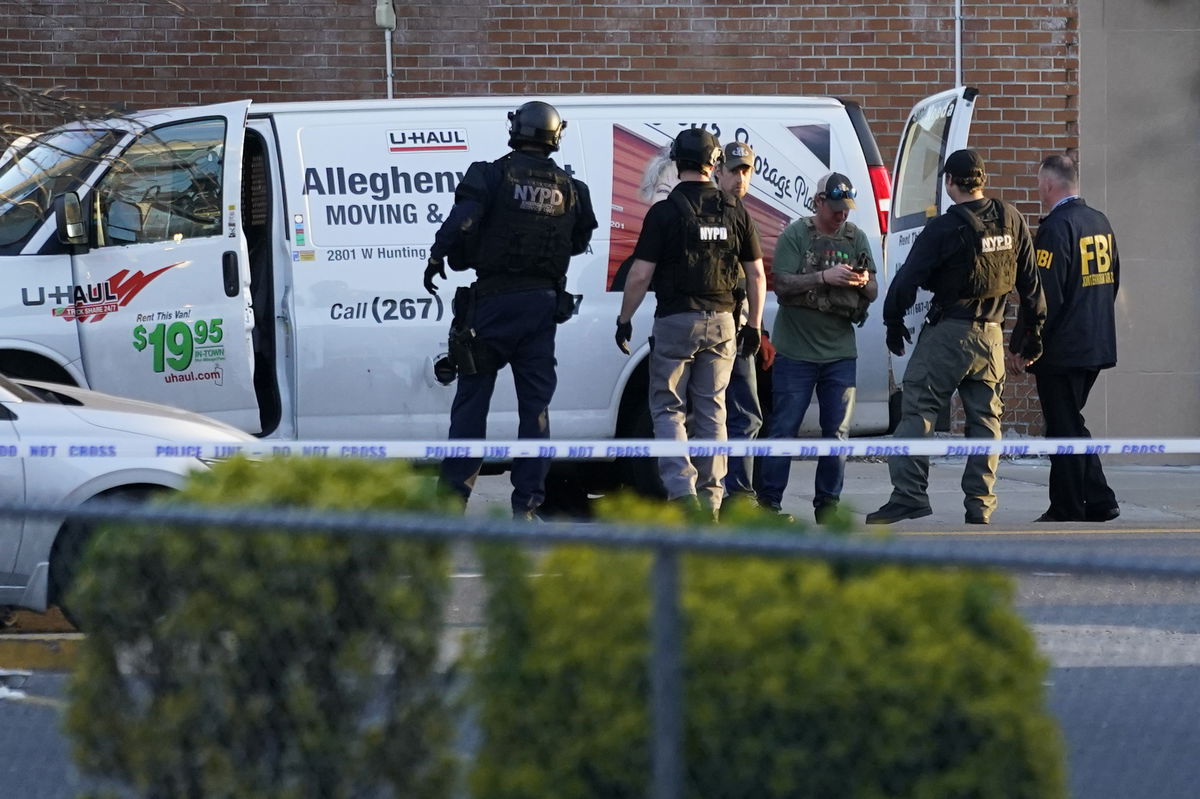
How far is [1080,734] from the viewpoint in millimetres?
2355

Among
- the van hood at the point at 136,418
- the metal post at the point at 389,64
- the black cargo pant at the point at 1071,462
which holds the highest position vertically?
the metal post at the point at 389,64

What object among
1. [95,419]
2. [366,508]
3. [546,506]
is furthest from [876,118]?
[366,508]

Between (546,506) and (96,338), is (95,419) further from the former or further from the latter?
(546,506)

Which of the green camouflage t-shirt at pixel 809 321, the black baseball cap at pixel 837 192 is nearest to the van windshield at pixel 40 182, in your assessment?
the green camouflage t-shirt at pixel 809 321

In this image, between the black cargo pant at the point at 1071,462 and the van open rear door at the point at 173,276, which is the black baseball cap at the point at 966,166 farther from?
the van open rear door at the point at 173,276

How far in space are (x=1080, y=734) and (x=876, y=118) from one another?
10.2m

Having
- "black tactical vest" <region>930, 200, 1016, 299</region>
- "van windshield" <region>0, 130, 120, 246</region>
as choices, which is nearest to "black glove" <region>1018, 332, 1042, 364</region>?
"black tactical vest" <region>930, 200, 1016, 299</region>

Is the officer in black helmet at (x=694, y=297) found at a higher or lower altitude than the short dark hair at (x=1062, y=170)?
lower

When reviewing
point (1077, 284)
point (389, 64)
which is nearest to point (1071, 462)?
point (1077, 284)

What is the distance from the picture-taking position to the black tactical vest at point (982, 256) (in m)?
7.67

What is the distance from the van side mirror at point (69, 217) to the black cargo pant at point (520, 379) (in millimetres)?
2188

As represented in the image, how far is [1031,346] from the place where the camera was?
805 centimetres

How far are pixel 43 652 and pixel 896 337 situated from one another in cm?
573

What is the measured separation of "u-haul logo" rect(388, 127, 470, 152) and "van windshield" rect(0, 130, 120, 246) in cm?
140
